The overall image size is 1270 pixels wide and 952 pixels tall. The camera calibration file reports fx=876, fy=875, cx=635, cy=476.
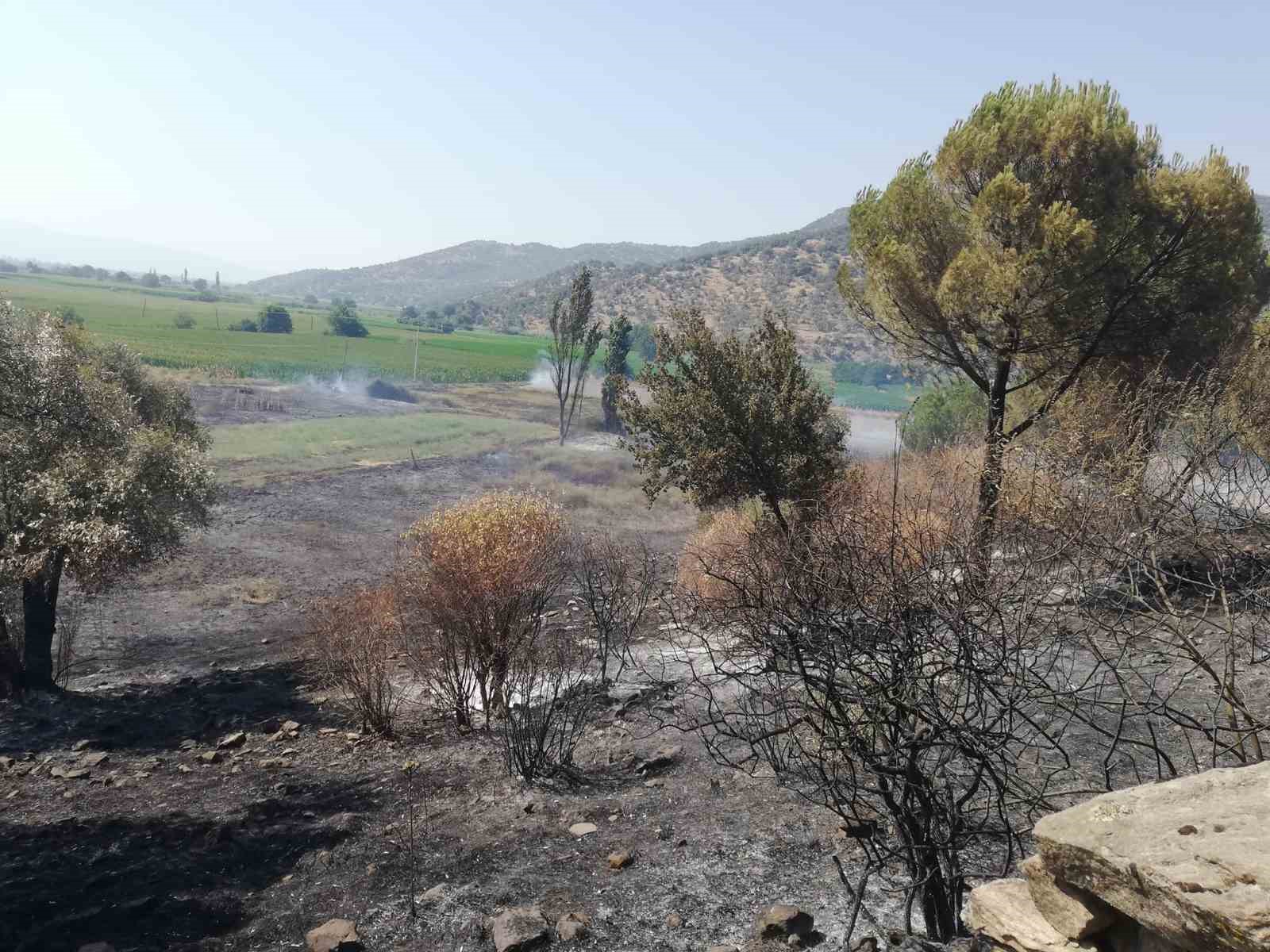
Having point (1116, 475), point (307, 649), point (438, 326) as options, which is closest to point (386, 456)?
point (307, 649)

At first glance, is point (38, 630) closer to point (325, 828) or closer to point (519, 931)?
point (325, 828)

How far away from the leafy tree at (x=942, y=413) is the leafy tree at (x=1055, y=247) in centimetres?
1343

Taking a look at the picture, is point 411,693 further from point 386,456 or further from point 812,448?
point 386,456

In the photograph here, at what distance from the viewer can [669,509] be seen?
3453 centimetres

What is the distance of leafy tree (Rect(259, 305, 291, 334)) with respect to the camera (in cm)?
8375

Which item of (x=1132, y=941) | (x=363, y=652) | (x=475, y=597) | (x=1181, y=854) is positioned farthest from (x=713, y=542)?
(x=1181, y=854)

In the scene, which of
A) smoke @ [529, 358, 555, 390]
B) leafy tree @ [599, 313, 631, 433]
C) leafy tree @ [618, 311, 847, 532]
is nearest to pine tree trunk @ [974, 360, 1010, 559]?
leafy tree @ [618, 311, 847, 532]

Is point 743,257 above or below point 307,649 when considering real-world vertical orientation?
above

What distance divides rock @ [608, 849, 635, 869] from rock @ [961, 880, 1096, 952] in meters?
4.15

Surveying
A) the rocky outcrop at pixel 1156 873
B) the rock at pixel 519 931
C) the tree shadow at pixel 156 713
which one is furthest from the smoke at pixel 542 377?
the rocky outcrop at pixel 1156 873

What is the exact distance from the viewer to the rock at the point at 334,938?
270 inches

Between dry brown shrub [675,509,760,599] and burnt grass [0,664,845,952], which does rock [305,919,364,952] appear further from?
dry brown shrub [675,509,760,599]

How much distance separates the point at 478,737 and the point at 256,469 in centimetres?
2635

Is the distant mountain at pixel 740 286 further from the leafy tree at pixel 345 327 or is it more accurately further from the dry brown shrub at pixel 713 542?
the dry brown shrub at pixel 713 542
